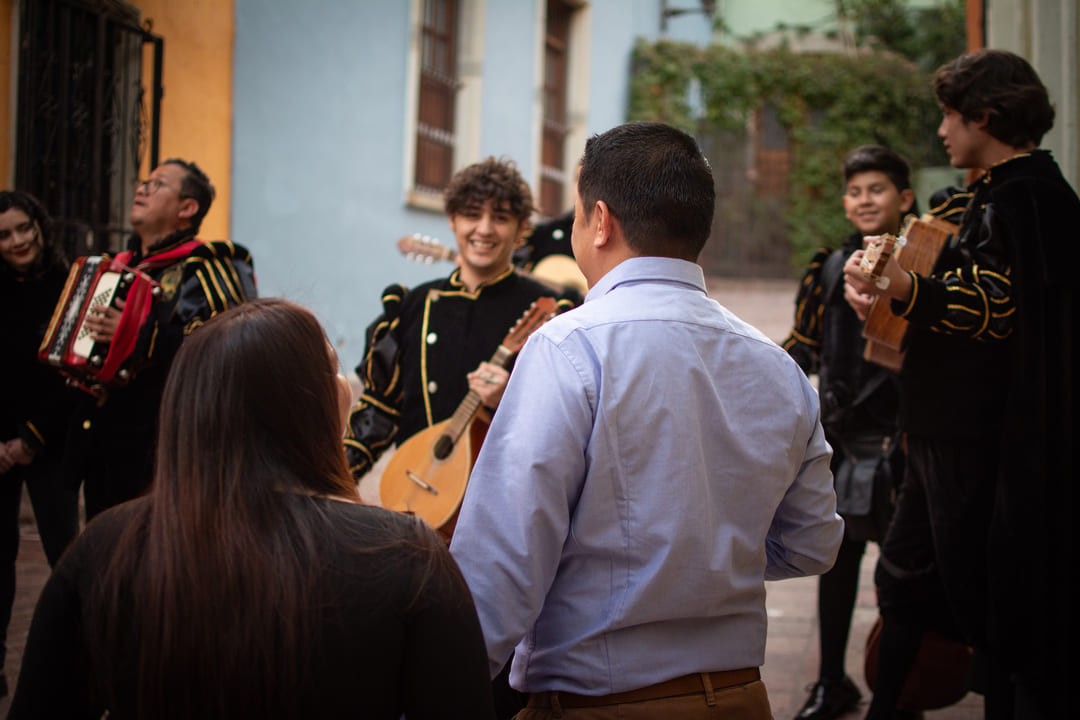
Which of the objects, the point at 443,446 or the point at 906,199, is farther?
the point at 906,199

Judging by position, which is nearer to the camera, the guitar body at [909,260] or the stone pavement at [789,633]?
the guitar body at [909,260]

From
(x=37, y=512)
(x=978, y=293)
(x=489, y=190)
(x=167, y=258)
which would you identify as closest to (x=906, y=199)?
(x=978, y=293)

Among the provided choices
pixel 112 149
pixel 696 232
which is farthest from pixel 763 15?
pixel 696 232

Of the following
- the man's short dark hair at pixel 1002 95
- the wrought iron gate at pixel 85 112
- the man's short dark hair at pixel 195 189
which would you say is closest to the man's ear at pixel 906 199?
the man's short dark hair at pixel 1002 95

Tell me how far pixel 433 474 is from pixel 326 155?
22.7ft

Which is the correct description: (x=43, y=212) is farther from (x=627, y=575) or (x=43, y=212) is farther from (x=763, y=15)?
(x=763, y=15)

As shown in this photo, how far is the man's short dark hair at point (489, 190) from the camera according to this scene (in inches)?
144

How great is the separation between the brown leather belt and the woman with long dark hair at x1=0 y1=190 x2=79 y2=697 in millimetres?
2969

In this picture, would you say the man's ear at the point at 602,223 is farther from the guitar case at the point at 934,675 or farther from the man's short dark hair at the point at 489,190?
the guitar case at the point at 934,675

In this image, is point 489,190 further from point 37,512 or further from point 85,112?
point 85,112

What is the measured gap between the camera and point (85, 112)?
255 inches

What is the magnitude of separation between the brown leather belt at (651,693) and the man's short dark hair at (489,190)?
7.09ft

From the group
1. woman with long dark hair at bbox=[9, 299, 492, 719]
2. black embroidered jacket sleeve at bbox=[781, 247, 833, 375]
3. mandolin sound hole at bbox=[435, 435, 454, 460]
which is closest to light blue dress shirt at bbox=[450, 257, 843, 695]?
woman with long dark hair at bbox=[9, 299, 492, 719]

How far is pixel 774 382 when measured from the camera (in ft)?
6.33
